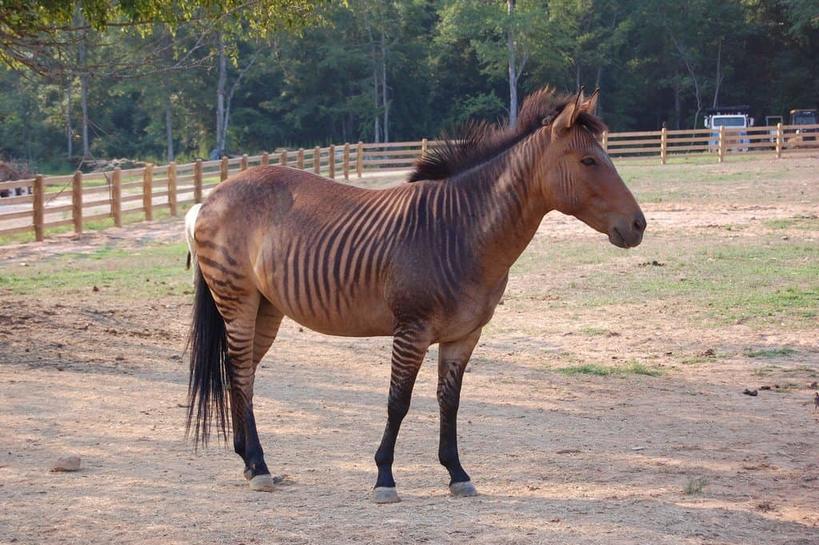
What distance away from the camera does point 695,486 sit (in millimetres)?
5539

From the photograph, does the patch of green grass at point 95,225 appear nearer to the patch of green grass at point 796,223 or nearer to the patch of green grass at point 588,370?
the patch of green grass at point 588,370

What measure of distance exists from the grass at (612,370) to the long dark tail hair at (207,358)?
3.71 meters

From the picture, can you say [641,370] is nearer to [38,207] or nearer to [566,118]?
[566,118]

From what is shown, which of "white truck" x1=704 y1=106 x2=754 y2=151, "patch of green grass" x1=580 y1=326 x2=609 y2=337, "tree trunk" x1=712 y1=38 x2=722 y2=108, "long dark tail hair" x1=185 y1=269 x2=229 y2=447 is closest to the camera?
"long dark tail hair" x1=185 y1=269 x2=229 y2=447

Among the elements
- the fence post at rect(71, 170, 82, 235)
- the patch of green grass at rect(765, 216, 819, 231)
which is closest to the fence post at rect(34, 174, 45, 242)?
the fence post at rect(71, 170, 82, 235)

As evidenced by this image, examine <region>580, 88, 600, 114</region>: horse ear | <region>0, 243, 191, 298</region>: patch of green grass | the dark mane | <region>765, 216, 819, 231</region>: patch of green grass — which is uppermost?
<region>580, 88, 600, 114</region>: horse ear

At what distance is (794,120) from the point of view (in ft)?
153

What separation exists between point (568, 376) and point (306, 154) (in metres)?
25.8

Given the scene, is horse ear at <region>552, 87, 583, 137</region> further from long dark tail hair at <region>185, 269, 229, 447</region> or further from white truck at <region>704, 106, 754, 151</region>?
white truck at <region>704, 106, 754, 151</region>

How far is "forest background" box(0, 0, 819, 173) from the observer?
5175 centimetres

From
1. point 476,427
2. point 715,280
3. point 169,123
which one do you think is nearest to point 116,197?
point 715,280

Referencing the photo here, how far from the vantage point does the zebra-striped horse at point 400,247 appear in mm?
5336

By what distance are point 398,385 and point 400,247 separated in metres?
0.75

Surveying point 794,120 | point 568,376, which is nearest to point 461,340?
point 568,376
